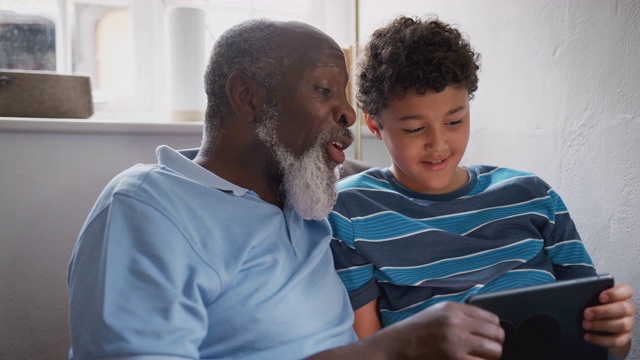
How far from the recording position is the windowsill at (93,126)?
1.55 metres

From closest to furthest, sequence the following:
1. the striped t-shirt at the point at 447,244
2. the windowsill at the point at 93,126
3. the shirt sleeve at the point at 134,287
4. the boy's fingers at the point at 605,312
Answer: the shirt sleeve at the point at 134,287 < the boy's fingers at the point at 605,312 < the striped t-shirt at the point at 447,244 < the windowsill at the point at 93,126

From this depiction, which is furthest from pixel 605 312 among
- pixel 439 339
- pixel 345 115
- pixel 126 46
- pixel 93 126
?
pixel 126 46

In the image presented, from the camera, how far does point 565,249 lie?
47.1 inches

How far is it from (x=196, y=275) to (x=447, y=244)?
1.77 ft

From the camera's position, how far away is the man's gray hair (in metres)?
1.06

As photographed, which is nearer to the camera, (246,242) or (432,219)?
(246,242)

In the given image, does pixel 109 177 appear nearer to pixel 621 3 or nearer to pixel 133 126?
pixel 133 126

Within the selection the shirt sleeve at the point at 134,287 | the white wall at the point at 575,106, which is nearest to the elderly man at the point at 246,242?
the shirt sleeve at the point at 134,287

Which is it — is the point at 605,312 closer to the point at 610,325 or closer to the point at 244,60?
the point at 610,325

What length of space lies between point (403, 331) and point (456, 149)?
0.45m

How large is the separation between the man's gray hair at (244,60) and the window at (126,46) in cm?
81

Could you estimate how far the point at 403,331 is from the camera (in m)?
0.88

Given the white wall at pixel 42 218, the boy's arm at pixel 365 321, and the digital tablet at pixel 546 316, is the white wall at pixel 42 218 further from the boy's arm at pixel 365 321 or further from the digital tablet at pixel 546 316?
the digital tablet at pixel 546 316

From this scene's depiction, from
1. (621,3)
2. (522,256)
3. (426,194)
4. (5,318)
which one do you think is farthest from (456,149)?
(5,318)
